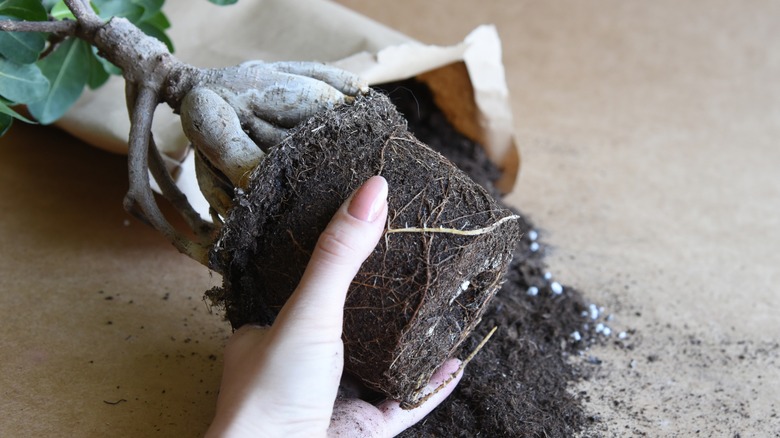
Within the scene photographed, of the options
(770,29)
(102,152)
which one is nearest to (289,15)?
(102,152)

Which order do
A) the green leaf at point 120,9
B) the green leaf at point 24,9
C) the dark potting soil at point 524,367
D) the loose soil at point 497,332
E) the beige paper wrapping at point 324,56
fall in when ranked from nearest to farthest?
the loose soil at point 497,332 → the dark potting soil at point 524,367 → the green leaf at point 24,9 → the green leaf at point 120,9 → the beige paper wrapping at point 324,56

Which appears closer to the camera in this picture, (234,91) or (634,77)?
(234,91)

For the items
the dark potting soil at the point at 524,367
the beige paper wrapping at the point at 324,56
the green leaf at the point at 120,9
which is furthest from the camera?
the beige paper wrapping at the point at 324,56

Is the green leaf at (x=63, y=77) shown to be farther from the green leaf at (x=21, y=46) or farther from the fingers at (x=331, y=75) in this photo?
the fingers at (x=331, y=75)

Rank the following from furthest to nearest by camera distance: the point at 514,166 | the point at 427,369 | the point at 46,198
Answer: the point at 514,166
the point at 46,198
the point at 427,369

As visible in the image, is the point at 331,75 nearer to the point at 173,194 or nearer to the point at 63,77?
the point at 173,194

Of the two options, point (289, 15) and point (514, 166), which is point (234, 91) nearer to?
point (289, 15)

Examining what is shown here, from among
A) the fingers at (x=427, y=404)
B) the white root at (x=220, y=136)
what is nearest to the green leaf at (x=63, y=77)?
the white root at (x=220, y=136)
